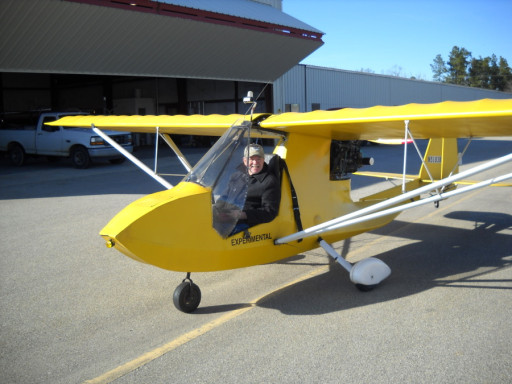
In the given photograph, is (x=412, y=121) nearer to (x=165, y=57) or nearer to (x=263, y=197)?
(x=263, y=197)

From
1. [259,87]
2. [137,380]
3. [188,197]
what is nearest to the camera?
[137,380]

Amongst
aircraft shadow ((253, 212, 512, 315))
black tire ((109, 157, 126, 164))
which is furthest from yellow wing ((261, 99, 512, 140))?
black tire ((109, 157, 126, 164))

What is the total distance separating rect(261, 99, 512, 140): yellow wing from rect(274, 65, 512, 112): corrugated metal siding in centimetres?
2113

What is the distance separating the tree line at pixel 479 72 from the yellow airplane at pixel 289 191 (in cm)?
8540

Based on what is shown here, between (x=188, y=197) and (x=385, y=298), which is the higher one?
(x=188, y=197)

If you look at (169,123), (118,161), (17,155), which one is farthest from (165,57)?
(169,123)

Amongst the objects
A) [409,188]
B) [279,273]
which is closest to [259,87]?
[409,188]

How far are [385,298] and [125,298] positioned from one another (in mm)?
2746

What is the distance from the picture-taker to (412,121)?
4711 millimetres

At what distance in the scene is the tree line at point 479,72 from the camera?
81.3 metres

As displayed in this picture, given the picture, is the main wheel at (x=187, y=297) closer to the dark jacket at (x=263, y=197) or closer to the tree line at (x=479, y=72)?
the dark jacket at (x=263, y=197)

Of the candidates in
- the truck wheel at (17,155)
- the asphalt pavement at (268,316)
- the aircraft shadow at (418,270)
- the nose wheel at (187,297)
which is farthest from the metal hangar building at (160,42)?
the nose wheel at (187,297)

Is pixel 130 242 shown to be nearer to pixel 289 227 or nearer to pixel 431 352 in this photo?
pixel 289 227

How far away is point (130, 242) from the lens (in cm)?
394
